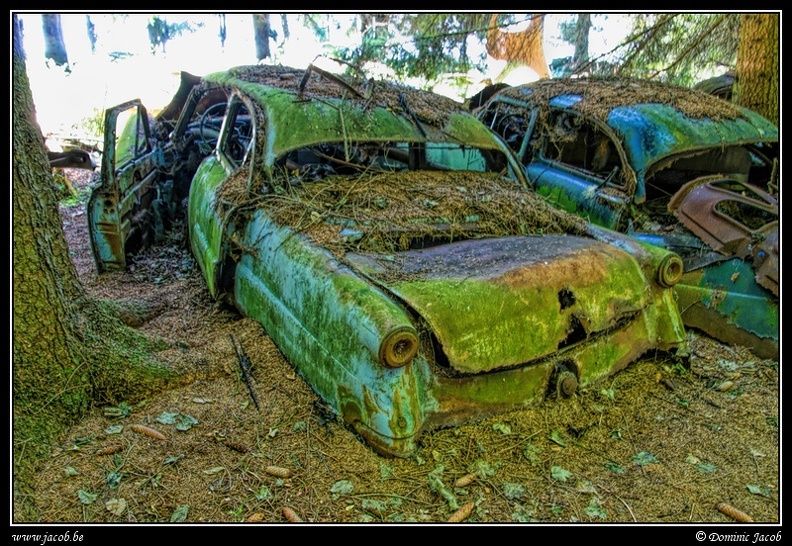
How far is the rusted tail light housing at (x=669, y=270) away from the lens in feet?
12.0

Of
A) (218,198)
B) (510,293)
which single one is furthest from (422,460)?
(218,198)

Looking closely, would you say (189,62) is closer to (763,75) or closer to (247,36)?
(247,36)

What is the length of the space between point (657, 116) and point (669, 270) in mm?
2680

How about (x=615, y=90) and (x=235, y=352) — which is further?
(x=615, y=90)

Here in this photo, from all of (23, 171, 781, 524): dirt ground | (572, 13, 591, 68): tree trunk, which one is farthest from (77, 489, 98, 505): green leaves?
(572, 13, 591, 68): tree trunk

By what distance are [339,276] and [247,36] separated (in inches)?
675

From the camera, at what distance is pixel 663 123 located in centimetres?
568

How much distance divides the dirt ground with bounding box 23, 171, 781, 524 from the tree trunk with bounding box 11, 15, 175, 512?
0.11m

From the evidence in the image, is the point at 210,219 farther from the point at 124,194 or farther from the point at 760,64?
the point at 760,64

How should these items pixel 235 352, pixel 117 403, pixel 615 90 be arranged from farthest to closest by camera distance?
pixel 615 90 < pixel 235 352 < pixel 117 403

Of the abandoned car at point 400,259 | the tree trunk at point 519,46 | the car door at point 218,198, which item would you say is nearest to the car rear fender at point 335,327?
the abandoned car at point 400,259

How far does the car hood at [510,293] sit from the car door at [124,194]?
3.00 meters

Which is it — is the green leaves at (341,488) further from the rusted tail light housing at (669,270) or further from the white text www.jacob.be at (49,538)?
the rusted tail light housing at (669,270)

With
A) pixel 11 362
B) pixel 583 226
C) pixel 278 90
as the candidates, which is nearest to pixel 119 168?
pixel 278 90
